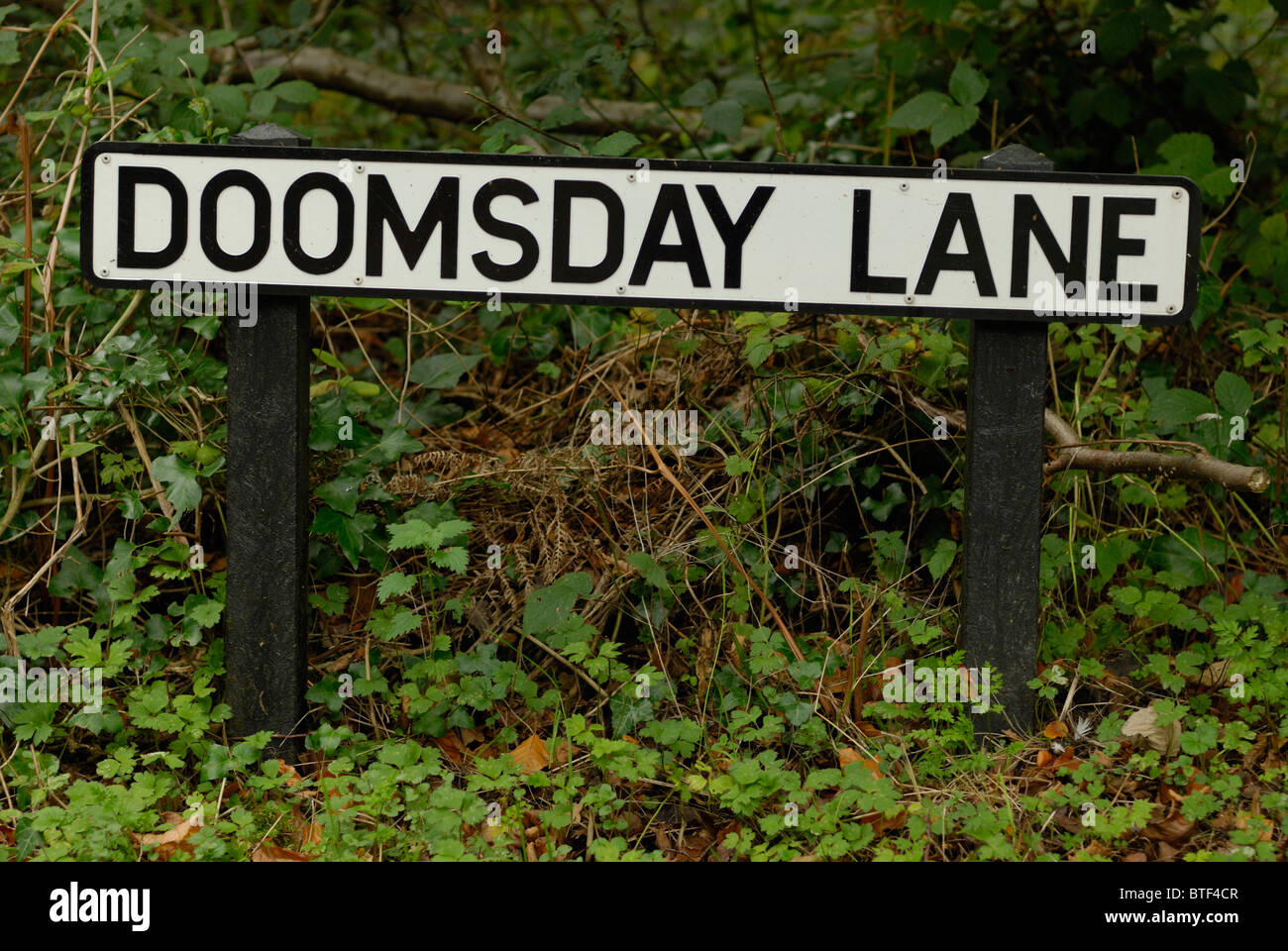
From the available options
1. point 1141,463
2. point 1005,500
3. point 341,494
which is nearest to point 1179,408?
point 1141,463

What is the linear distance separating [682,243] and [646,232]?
0.08m

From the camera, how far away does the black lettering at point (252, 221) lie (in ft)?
8.07

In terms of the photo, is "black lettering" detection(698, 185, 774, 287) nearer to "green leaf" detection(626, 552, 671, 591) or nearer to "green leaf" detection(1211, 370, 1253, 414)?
"green leaf" detection(626, 552, 671, 591)

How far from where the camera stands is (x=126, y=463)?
9.72 feet

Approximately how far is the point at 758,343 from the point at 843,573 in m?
0.66

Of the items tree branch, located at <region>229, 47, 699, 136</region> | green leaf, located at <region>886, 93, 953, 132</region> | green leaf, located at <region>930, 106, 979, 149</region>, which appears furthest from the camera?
tree branch, located at <region>229, 47, 699, 136</region>

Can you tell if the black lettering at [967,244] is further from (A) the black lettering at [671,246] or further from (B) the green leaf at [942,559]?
(B) the green leaf at [942,559]

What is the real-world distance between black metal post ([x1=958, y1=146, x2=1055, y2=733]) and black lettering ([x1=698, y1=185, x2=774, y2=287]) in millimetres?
483

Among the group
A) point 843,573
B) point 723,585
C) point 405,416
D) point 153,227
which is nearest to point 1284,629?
point 843,573

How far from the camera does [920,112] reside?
3.70 meters

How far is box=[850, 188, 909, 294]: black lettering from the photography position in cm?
248

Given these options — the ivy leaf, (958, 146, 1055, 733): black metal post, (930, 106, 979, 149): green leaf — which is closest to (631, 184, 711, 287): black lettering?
(958, 146, 1055, 733): black metal post

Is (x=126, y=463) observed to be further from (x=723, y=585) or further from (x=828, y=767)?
(x=828, y=767)

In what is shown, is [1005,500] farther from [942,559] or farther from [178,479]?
[178,479]
